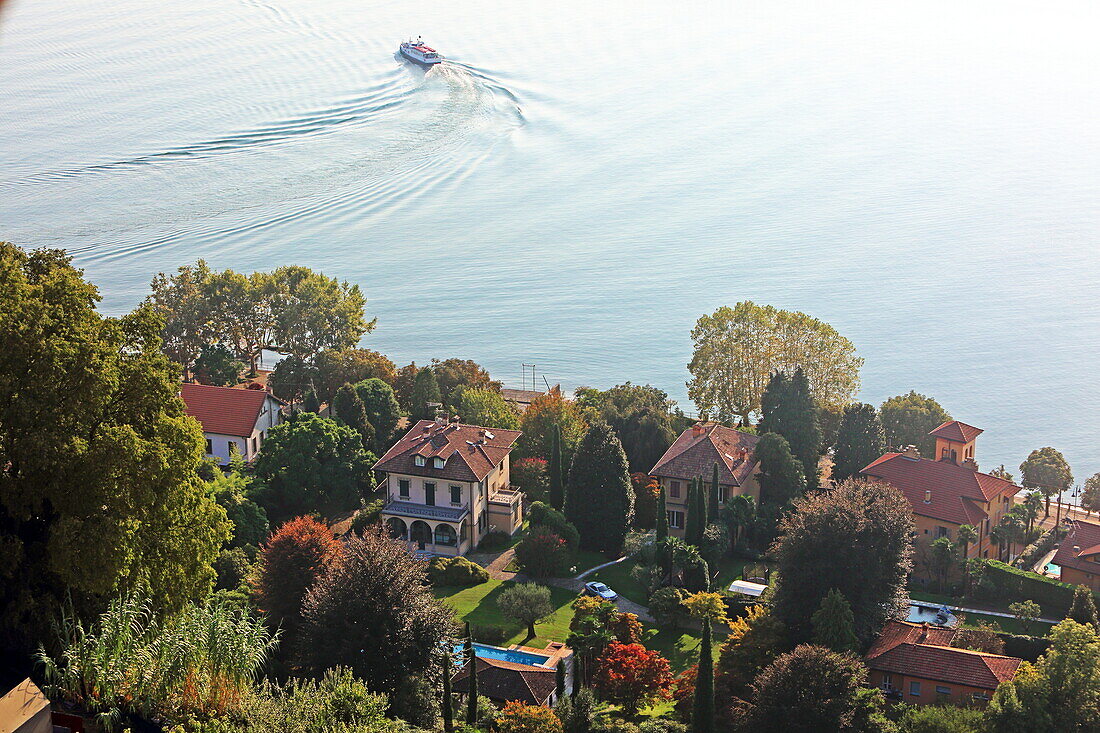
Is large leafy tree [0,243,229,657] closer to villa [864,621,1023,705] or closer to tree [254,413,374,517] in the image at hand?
tree [254,413,374,517]

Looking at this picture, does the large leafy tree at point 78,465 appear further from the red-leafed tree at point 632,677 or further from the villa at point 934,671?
the villa at point 934,671

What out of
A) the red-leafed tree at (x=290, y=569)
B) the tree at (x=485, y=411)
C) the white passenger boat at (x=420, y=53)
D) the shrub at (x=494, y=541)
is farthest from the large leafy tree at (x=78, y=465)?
the white passenger boat at (x=420, y=53)

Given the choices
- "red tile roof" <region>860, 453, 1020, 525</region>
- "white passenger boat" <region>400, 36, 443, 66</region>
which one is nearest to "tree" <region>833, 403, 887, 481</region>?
"red tile roof" <region>860, 453, 1020, 525</region>

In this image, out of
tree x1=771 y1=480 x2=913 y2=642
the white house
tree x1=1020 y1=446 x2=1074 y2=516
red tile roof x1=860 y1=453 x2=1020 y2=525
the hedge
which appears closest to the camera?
tree x1=771 y1=480 x2=913 y2=642

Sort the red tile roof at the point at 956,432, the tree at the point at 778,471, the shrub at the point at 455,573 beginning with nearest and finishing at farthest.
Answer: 1. the shrub at the point at 455,573
2. the tree at the point at 778,471
3. the red tile roof at the point at 956,432

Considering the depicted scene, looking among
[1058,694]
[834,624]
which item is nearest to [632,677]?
[834,624]

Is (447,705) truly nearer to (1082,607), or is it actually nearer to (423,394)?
(1082,607)
